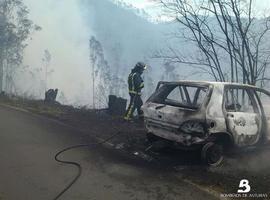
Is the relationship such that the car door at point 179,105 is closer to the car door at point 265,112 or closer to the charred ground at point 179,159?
the charred ground at point 179,159

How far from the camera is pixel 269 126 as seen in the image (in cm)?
844

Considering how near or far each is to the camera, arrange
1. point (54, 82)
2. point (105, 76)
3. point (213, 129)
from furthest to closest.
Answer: point (54, 82) < point (105, 76) < point (213, 129)

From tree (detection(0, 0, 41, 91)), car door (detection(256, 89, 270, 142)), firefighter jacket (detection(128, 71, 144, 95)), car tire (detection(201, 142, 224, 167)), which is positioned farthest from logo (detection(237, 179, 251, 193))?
tree (detection(0, 0, 41, 91))

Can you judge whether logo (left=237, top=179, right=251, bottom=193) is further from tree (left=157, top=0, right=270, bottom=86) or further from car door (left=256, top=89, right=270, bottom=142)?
tree (left=157, top=0, right=270, bottom=86)

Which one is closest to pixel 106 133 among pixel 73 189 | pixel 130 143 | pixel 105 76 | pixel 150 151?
pixel 130 143

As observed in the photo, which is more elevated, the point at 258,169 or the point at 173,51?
the point at 173,51

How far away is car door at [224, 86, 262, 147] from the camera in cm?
772

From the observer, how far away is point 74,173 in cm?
667

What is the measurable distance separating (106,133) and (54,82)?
90.5 meters

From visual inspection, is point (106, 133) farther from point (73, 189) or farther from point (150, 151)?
point (73, 189)

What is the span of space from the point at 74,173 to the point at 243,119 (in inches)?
140

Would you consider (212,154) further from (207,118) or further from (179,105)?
(179,105)

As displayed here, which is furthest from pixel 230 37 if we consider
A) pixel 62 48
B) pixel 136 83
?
pixel 62 48

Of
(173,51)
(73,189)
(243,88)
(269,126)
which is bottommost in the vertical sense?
(73,189)
